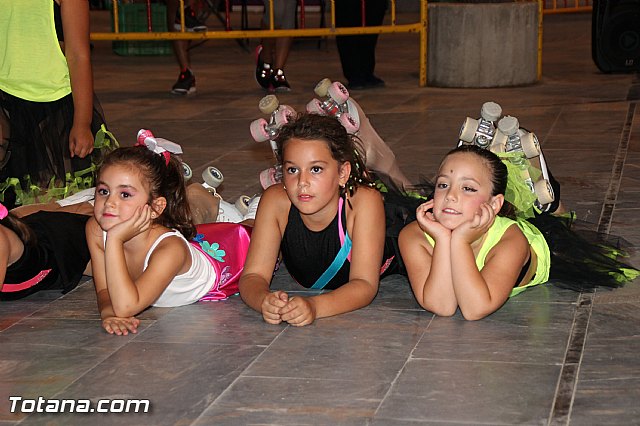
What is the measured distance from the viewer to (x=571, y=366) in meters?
3.59

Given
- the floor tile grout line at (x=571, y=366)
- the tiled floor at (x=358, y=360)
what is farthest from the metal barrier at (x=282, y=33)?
the floor tile grout line at (x=571, y=366)

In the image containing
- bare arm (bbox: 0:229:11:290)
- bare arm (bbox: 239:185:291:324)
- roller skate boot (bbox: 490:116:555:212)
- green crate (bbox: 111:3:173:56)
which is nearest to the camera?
bare arm (bbox: 0:229:11:290)

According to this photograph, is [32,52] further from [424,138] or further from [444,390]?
[424,138]

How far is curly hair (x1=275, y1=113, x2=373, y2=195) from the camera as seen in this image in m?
4.29

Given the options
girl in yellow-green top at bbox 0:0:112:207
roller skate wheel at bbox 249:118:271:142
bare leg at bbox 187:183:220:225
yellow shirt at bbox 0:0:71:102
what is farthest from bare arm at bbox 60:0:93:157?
roller skate wheel at bbox 249:118:271:142

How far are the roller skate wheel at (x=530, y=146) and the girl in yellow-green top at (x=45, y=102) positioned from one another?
2027mm

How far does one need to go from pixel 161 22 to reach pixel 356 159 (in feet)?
37.3

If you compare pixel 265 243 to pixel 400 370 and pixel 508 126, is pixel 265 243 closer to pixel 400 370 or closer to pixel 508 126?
pixel 400 370

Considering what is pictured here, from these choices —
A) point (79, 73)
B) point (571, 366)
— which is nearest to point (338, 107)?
point (79, 73)

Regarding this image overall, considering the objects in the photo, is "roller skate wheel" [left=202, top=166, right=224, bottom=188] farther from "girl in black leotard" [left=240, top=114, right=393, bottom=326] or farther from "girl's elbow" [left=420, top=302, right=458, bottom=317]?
"girl's elbow" [left=420, top=302, right=458, bottom=317]

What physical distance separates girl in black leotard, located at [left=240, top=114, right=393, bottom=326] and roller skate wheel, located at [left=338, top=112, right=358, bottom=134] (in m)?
0.82

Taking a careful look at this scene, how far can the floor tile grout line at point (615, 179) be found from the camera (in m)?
5.43

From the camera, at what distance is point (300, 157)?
4.23m

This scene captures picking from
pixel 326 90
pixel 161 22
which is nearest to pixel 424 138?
pixel 326 90
